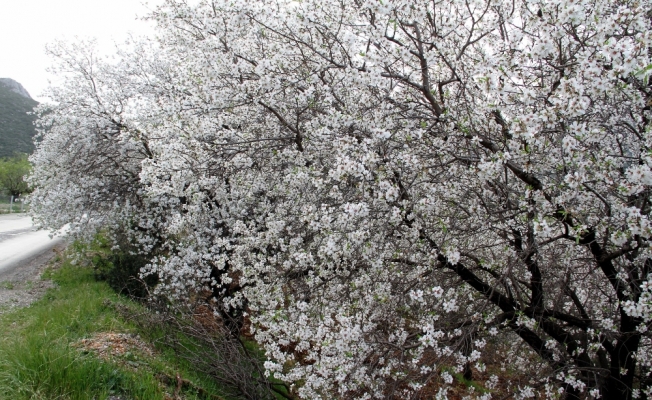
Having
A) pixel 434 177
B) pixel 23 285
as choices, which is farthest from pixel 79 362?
pixel 23 285

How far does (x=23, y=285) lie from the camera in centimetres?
1030

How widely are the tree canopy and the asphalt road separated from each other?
823cm

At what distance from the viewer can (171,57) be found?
10.3 m

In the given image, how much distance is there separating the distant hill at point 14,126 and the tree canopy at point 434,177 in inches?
2072

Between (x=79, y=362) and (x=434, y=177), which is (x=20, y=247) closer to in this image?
(x=79, y=362)

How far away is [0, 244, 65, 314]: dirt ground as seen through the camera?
882cm

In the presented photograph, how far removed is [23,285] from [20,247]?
5817 mm

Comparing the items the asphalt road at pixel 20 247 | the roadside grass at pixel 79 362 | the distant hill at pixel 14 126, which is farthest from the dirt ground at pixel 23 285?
the distant hill at pixel 14 126

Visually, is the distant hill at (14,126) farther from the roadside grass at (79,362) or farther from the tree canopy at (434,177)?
the tree canopy at (434,177)

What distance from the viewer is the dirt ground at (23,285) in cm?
882

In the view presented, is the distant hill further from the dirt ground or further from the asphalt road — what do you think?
the dirt ground

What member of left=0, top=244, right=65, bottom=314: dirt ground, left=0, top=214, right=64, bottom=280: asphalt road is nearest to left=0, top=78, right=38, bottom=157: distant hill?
left=0, top=214, right=64, bottom=280: asphalt road

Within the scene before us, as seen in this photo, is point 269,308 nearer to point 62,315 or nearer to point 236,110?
point 236,110

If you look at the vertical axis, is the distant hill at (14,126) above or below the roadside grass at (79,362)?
above
